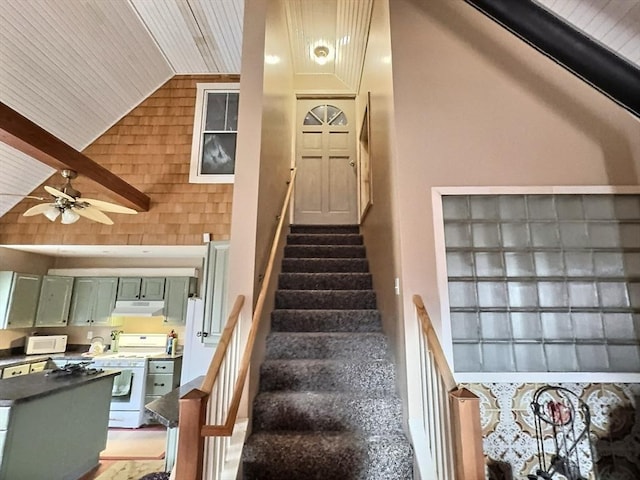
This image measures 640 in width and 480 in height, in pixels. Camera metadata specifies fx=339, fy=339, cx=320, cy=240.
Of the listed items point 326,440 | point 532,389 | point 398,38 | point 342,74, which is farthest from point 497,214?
point 342,74

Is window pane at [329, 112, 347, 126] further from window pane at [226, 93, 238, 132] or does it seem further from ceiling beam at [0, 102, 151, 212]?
ceiling beam at [0, 102, 151, 212]

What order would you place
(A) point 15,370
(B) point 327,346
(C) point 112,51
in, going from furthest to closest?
1. (A) point 15,370
2. (C) point 112,51
3. (B) point 327,346

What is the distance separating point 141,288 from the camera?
5727 millimetres

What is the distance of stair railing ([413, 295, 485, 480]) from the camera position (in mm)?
1413

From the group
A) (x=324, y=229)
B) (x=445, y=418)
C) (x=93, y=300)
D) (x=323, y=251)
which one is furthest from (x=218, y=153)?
(x=445, y=418)

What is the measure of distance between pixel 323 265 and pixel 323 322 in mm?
984

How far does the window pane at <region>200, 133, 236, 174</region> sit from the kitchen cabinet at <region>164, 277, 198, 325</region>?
6.23ft

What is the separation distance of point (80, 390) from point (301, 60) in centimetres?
521

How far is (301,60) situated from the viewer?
5.34m

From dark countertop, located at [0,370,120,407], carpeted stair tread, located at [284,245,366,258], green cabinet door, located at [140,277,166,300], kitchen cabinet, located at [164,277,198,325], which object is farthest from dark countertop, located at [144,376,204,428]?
green cabinet door, located at [140,277,166,300]

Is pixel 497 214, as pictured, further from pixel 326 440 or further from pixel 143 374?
pixel 143 374

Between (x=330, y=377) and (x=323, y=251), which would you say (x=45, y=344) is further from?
(x=330, y=377)

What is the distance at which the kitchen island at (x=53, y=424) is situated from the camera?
2691mm

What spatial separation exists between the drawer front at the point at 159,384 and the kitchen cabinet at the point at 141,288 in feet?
4.04
